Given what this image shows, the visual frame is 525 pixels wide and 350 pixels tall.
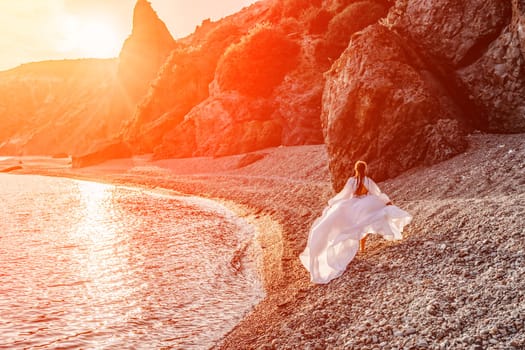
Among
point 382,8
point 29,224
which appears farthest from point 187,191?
point 382,8

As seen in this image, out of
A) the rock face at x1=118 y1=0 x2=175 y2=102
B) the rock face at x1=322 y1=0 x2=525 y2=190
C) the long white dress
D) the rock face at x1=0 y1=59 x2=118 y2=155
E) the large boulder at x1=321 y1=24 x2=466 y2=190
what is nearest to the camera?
the long white dress

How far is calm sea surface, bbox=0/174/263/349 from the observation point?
8.09 metres

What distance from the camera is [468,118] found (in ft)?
55.6

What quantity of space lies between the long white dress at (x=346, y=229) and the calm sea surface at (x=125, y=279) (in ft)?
6.56

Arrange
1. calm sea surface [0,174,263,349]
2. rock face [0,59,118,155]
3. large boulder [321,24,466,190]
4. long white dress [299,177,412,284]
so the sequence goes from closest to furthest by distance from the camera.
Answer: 1. calm sea surface [0,174,263,349]
2. long white dress [299,177,412,284]
3. large boulder [321,24,466,190]
4. rock face [0,59,118,155]

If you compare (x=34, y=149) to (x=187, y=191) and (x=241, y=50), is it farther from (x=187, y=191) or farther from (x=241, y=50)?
(x=187, y=191)

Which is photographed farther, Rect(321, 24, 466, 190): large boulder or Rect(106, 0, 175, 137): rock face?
Rect(106, 0, 175, 137): rock face

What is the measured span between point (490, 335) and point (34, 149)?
380 feet

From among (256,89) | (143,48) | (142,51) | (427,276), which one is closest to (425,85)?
(427,276)

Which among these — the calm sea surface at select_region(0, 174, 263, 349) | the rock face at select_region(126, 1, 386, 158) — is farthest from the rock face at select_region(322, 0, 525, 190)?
the rock face at select_region(126, 1, 386, 158)

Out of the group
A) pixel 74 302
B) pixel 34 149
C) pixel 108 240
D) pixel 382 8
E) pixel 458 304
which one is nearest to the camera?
pixel 458 304

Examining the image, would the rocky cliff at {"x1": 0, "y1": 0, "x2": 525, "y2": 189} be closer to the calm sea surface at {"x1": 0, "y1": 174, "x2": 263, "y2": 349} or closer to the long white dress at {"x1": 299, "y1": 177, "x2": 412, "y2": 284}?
the long white dress at {"x1": 299, "y1": 177, "x2": 412, "y2": 284}

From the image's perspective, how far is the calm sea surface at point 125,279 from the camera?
8086mm

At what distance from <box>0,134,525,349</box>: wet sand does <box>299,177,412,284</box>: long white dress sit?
0.40 metres
